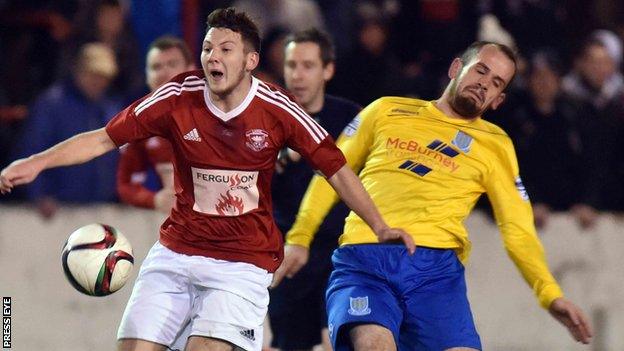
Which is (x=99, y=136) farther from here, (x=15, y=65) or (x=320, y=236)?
(x=15, y=65)

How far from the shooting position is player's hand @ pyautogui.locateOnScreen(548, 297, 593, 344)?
6.50 meters

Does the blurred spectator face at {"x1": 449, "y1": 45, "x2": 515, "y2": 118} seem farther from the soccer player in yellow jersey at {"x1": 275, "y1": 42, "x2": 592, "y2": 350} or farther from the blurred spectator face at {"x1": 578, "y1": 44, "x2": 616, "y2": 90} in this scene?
the blurred spectator face at {"x1": 578, "y1": 44, "x2": 616, "y2": 90}

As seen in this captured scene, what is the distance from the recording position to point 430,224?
6.92 m

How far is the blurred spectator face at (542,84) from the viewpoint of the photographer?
11.1 meters

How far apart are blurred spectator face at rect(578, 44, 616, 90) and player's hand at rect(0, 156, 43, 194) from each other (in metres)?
6.60

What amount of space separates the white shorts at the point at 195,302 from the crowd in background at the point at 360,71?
11.9ft

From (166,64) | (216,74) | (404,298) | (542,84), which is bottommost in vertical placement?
(542,84)

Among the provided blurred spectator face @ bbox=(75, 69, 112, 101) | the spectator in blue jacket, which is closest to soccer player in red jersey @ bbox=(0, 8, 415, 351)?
the spectator in blue jacket

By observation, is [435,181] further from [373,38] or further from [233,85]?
[373,38]

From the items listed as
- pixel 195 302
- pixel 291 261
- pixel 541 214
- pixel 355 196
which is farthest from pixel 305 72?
pixel 541 214

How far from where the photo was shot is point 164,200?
8.54 meters

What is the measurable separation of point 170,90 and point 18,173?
0.86 meters

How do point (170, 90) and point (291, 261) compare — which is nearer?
point (170, 90)

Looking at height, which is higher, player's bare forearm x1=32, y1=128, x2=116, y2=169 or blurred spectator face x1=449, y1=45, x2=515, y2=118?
player's bare forearm x1=32, y1=128, x2=116, y2=169
